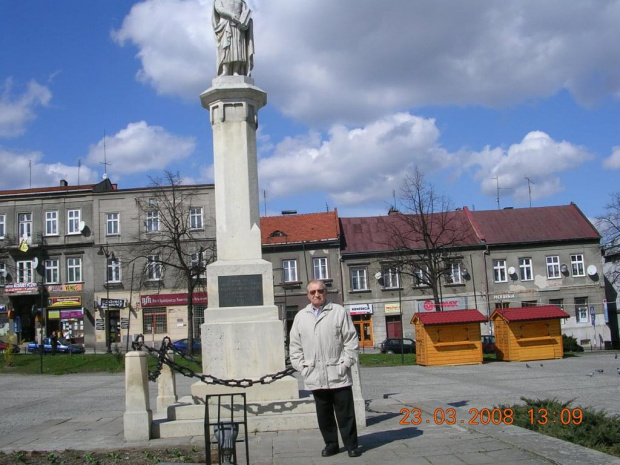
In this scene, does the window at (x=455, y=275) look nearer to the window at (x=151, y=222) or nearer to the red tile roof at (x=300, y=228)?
the red tile roof at (x=300, y=228)

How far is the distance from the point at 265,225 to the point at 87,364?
23.1m

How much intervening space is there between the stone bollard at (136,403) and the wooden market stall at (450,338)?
59.6ft

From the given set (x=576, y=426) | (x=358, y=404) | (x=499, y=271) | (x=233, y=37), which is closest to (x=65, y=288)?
(x=499, y=271)

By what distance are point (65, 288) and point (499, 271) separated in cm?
3245

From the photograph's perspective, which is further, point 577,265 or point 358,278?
point 577,265

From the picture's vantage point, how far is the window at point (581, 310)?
45.8 meters

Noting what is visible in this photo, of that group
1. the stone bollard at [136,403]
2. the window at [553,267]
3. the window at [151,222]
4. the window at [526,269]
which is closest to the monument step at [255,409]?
the stone bollard at [136,403]

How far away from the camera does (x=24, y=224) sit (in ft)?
154

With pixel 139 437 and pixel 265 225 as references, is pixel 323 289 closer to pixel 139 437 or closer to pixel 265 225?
pixel 139 437

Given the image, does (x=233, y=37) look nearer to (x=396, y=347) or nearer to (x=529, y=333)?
(x=529, y=333)

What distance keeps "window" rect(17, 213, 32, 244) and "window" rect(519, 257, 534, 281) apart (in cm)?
3702

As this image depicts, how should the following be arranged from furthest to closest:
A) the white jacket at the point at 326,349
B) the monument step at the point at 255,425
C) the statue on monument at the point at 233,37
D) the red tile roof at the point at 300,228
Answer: the red tile roof at the point at 300,228 → the statue on monument at the point at 233,37 → the monument step at the point at 255,425 → the white jacket at the point at 326,349

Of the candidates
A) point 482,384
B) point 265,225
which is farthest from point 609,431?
point 265,225

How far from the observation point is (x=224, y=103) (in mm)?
10164
